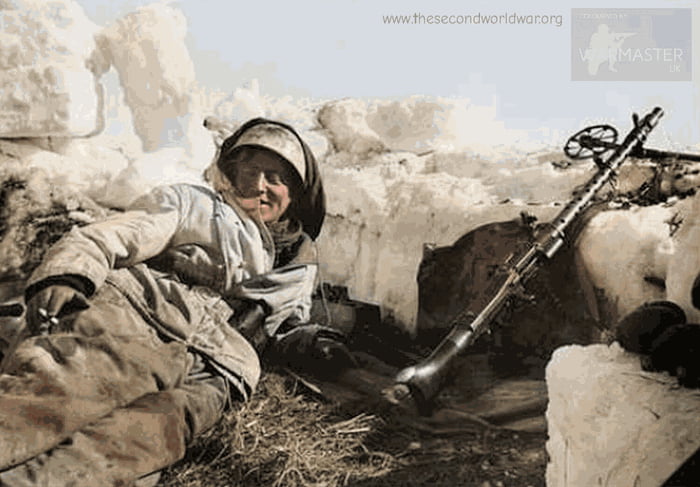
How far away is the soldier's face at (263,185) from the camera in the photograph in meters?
4.23

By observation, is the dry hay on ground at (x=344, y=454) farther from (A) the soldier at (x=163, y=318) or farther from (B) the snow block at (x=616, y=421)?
(B) the snow block at (x=616, y=421)

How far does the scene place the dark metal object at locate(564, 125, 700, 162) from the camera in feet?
12.9

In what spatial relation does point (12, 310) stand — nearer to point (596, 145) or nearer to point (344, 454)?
point (344, 454)

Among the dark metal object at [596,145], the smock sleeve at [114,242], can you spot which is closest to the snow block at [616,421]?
the dark metal object at [596,145]

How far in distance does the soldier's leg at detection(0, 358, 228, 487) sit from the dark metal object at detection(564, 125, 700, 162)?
7.19 feet

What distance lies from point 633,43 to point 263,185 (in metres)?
2.11

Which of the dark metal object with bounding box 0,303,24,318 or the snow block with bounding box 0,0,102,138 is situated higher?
the snow block with bounding box 0,0,102,138

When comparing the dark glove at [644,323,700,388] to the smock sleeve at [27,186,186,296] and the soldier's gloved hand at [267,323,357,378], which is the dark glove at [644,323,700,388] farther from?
the smock sleeve at [27,186,186,296]

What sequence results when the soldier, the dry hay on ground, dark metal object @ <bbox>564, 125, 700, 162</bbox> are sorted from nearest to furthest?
the soldier → the dry hay on ground → dark metal object @ <bbox>564, 125, 700, 162</bbox>

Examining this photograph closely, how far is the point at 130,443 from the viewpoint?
3445 mm

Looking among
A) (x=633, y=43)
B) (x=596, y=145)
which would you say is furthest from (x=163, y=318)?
(x=633, y=43)

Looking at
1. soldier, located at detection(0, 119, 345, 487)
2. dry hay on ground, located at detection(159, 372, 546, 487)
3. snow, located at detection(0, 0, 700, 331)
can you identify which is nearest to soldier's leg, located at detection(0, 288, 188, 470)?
soldier, located at detection(0, 119, 345, 487)

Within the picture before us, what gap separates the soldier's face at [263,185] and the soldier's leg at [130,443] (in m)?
0.98

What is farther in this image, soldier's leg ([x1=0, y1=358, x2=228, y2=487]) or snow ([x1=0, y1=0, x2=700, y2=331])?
snow ([x1=0, y1=0, x2=700, y2=331])
